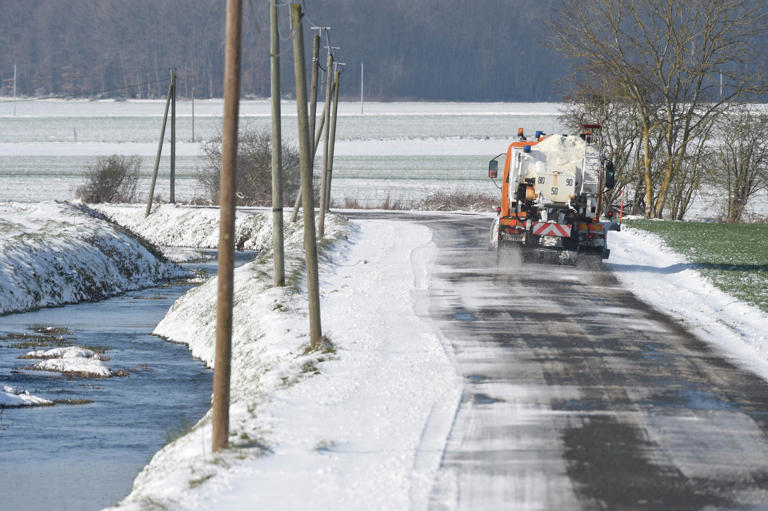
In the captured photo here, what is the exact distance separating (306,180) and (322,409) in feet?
12.4

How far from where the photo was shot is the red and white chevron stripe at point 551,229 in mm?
25047

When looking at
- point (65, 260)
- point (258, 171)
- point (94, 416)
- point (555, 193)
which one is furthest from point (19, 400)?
point (258, 171)

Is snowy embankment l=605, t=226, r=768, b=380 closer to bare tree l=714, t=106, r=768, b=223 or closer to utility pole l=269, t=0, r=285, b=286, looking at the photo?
utility pole l=269, t=0, r=285, b=286

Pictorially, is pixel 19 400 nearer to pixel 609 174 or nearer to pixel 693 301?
pixel 693 301

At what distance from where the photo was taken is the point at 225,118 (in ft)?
31.5

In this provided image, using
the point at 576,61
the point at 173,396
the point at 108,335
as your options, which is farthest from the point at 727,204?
the point at 173,396

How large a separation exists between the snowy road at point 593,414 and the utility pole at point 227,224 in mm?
2295

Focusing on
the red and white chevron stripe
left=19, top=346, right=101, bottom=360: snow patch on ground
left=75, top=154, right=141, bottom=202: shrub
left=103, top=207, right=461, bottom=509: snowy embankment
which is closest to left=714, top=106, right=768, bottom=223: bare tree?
the red and white chevron stripe

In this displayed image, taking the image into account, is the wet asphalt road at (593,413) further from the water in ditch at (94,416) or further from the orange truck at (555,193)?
the orange truck at (555,193)

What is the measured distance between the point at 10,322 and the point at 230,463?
1638 centimetres

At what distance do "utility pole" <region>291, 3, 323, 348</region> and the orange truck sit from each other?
10923 mm

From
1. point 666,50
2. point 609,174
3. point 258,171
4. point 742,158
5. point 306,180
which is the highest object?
point 666,50

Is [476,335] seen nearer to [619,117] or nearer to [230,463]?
[230,463]

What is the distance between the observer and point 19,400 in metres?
15.8
